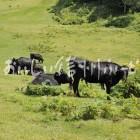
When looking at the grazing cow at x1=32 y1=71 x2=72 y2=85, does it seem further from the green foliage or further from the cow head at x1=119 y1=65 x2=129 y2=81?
the green foliage

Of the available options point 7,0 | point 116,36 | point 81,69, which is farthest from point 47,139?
point 7,0

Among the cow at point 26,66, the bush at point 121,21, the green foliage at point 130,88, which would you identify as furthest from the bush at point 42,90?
the bush at point 121,21

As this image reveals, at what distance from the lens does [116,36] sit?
152 feet

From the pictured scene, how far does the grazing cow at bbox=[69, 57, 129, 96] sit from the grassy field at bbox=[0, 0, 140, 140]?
1649 millimetres

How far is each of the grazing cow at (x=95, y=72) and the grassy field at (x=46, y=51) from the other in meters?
1.65

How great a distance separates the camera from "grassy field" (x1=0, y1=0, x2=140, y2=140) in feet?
50.2

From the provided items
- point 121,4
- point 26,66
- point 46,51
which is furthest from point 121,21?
point 26,66

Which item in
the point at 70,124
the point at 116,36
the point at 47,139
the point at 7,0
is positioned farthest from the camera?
the point at 7,0

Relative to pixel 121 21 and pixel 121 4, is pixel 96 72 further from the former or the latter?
pixel 121 4

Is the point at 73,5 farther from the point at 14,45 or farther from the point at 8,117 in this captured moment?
the point at 8,117

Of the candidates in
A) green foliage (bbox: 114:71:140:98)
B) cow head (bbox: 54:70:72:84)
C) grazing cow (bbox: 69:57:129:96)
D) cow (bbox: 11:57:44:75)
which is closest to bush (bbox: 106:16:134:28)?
cow (bbox: 11:57:44:75)

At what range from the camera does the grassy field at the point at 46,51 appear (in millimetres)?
15297

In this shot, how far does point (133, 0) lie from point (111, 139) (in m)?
41.1

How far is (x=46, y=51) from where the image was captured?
40625mm
